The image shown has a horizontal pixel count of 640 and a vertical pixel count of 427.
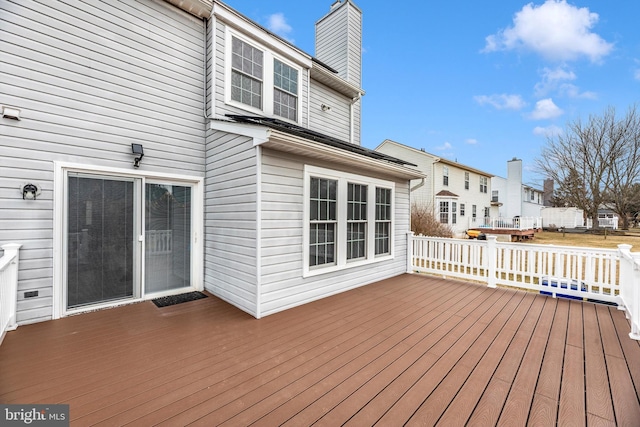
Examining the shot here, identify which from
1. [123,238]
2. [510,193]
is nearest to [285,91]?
[123,238]

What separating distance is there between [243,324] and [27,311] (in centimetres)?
264

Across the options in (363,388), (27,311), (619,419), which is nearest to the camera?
(619,419)

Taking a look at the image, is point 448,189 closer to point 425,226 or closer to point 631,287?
point 425,226

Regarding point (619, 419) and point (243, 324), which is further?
point (243, 324)

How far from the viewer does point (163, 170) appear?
431 centimetres

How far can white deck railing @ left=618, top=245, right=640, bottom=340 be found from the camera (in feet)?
9.72

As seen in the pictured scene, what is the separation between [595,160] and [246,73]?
24193mm

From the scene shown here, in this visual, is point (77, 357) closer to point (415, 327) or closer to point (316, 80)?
point (415, 327)

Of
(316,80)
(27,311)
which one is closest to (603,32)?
(316,80)

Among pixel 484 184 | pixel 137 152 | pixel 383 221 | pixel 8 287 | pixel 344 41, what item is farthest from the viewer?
pixel 484 184

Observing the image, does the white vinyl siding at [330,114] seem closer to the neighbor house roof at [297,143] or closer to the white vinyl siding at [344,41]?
the white vinyl siding at [344,41]

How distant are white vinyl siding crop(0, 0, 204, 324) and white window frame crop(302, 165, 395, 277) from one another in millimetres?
2184

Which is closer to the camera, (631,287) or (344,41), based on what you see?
(631,287)

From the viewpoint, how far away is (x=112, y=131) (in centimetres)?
386
